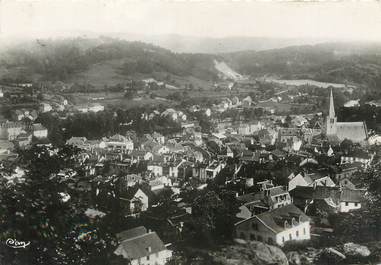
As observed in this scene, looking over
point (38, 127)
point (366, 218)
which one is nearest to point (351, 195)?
point (366, 218)

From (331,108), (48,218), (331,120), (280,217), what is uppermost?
(331,108)

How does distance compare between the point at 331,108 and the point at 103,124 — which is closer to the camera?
the point at 103,124

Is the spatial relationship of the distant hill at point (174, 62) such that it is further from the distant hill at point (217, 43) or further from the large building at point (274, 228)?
the large building at point (274, 228)

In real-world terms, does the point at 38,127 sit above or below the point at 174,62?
below

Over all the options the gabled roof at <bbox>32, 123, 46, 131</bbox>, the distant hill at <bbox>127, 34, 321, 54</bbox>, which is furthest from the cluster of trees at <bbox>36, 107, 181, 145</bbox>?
the distant hill at <bbox>127, 34, 321, 54</bbox>

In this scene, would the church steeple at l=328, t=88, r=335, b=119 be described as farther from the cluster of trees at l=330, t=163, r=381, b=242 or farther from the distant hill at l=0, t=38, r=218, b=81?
the distant hill at l=0, t=38, r=218, b=81

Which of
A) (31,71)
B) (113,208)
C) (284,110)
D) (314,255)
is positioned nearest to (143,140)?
(113,208)

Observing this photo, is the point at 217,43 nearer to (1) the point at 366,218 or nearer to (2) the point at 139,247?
(2) the point at 139,247

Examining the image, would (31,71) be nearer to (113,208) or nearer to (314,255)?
(113,208)

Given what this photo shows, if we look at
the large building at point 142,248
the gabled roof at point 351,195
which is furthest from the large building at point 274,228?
the large building at point 142,248
